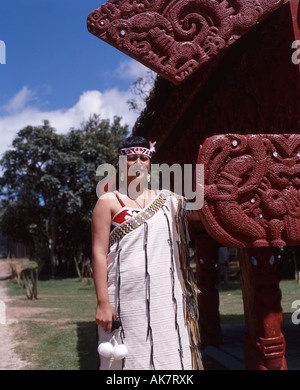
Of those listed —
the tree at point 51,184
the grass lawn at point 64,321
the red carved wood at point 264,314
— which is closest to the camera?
the red carved wood at point 264,314

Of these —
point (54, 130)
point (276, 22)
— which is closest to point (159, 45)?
point (276, 22)

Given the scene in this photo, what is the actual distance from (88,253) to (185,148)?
714 inches

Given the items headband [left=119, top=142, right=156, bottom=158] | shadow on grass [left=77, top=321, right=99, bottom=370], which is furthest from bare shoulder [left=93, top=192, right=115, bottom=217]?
shadow on grass [left=77, top=321, right=99, bottom=370]

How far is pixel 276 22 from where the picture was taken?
291cm

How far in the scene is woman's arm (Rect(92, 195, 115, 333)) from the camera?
235 centimetres

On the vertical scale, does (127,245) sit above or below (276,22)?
below

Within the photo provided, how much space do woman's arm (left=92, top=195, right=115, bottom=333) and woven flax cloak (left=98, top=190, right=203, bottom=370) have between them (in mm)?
61

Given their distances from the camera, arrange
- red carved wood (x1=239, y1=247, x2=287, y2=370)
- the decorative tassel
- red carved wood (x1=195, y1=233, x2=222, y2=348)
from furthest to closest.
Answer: red carved wood (x1=195, y1=233, x2=222, y2=348), red carved wood (x1=239, y1=247, x2=287, y2=370), the decorative tassel

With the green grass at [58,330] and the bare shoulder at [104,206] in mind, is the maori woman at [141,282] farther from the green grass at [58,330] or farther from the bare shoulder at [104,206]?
the green grass at [58,330]

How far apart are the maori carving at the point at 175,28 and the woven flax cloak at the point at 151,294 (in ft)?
3.41

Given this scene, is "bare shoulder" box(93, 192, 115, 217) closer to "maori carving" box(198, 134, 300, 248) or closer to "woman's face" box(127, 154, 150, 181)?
"woman's face" box(127, 154, 150, 181)

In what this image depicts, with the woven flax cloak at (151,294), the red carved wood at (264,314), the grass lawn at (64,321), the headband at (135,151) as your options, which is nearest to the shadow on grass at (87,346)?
the grass lawn at (64,321)

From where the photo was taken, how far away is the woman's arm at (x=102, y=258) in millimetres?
2354

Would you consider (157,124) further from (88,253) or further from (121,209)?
(88,253)
